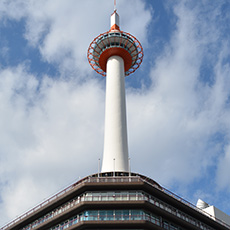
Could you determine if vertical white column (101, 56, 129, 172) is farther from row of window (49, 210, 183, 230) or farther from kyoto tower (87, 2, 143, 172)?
row of window (49, 210, 183, 230)

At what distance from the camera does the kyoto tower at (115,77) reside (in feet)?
245

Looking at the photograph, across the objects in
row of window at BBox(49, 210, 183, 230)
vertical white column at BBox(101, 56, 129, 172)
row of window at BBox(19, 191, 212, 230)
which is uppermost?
vertical white column at BBox(101, 56, 129, 172)

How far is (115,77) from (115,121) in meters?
12.6

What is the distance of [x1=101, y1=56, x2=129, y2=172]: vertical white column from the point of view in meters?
73.5

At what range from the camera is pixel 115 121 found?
265 feet

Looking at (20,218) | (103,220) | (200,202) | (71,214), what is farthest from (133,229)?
(200,202)

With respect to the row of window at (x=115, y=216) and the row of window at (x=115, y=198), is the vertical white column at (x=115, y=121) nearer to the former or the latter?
the row of window at (x=115, y=198)

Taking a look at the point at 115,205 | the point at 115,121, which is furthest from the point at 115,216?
the point at 115,121

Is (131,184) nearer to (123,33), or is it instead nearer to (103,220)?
(103,220)

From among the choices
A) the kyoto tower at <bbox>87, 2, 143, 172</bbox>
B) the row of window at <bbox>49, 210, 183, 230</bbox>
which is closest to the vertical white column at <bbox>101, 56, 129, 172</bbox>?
the kyoto tower at <bbox>87, 2, 143, 172</bbox>

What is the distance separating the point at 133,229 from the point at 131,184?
676cm

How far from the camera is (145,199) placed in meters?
59.5

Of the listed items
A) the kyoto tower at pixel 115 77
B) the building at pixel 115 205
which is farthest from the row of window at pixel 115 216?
the kyoto tower at pixel 115 77

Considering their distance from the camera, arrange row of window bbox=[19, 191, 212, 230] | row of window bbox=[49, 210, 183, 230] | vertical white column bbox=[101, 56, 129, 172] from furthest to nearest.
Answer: vertical white column bbox=[101, 56, 129, 172]
row of window bbox=[19, 191, 212, 230]
row of window bbox=[49, 210, 183, 230]
